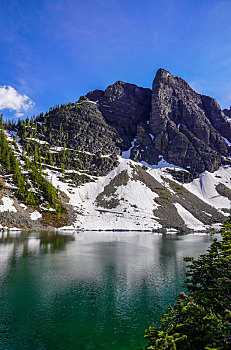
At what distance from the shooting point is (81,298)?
26812mm

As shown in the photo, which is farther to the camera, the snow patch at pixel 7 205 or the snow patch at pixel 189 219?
the snow patch at pixel 189 219

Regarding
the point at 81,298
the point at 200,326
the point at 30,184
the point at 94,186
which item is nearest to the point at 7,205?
the point at 30,184

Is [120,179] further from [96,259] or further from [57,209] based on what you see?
[96,259]

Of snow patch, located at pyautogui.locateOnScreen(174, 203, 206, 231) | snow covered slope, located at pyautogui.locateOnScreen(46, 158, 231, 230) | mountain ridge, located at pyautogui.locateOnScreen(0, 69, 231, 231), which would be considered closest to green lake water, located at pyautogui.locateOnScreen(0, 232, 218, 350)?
mountain ridge, located at pyautogui.locateOnScreen(0, 69, 231, 231)

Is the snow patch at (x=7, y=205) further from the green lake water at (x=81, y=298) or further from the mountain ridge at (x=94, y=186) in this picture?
the green lake water at (x=81, y=298)

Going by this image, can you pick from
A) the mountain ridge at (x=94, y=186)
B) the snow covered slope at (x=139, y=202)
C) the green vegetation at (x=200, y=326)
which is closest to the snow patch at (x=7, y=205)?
the mountain ridge at (x=94, y=186)

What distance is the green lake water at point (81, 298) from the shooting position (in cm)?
1836

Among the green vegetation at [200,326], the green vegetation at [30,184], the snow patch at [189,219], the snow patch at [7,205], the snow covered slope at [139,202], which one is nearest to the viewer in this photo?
the green vegetation at [200,326]

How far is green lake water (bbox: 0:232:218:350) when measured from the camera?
18.4 metres

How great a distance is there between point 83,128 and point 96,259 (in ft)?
519

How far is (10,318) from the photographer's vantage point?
21.1 m

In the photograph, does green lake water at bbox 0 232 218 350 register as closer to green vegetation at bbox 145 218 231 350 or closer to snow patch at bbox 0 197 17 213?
green vegetation at bbox 145 218 231 350

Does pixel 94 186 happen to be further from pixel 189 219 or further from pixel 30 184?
pixel 189 219

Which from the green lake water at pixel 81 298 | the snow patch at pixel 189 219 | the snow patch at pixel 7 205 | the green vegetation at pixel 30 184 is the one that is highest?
the green vegetation at pixel 30 184
